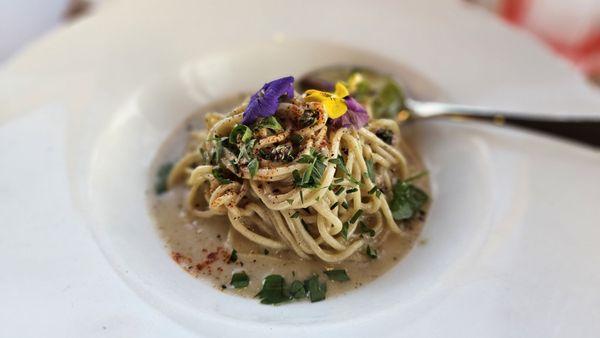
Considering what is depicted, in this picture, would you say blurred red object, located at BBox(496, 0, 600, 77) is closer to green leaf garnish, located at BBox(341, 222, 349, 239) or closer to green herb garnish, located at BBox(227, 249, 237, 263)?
green leaf garnish, located at BBox(341, 222, 349, 239)

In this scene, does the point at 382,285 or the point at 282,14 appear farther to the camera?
the point at 282,14

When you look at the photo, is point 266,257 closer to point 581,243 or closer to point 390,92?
point 390,92

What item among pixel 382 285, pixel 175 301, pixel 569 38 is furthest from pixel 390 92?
pixel 569 38

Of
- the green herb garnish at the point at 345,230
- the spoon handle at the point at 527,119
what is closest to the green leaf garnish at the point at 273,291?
the green herb garnish at the point at 345,230

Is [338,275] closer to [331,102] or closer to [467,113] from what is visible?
[331,102]

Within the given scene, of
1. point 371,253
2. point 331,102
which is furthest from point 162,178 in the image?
point 371,253

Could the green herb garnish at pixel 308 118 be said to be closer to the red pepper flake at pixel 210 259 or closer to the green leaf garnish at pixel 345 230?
the green leaf garnish at pixel 345 230

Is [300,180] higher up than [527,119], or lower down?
higher up
